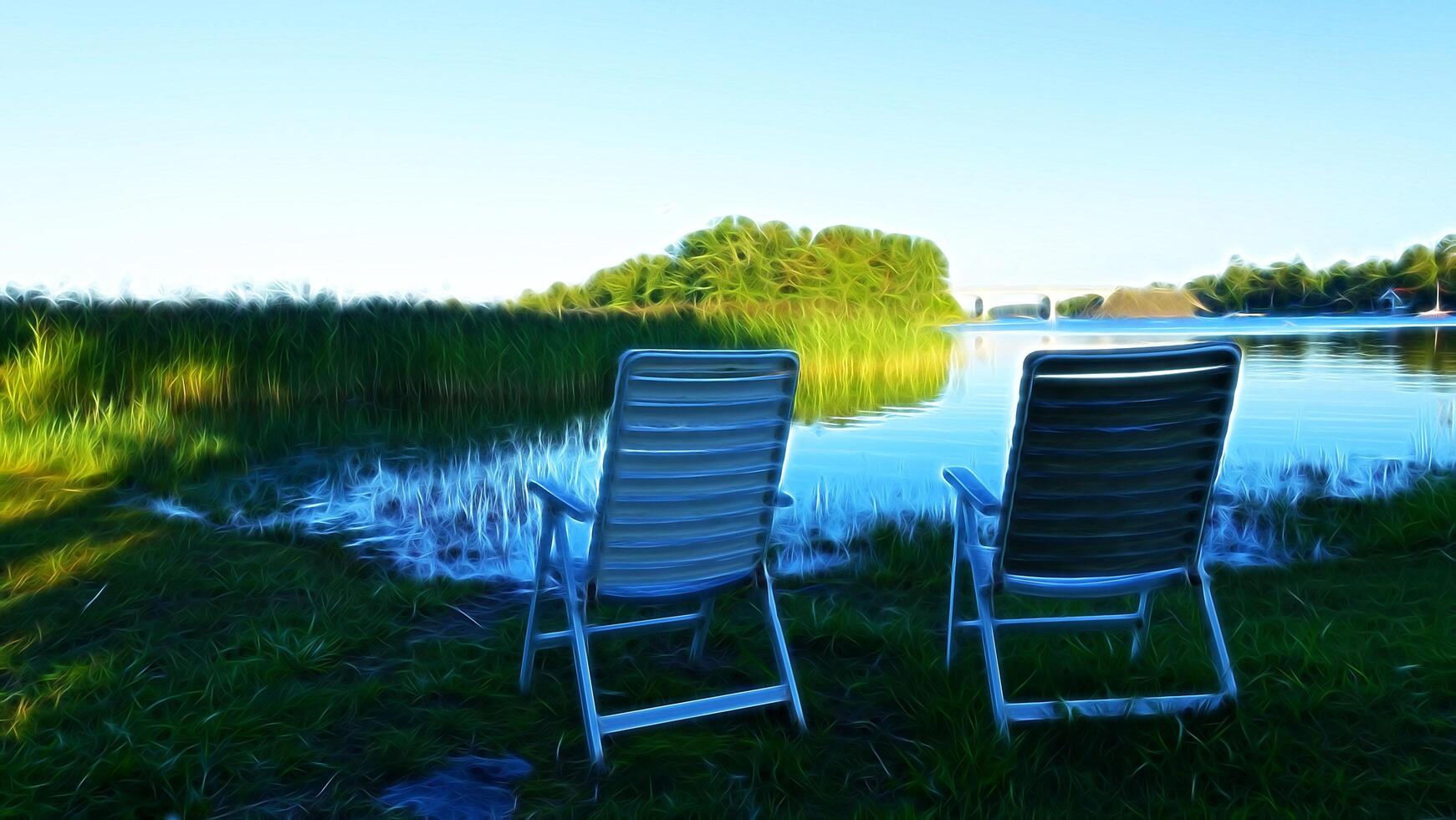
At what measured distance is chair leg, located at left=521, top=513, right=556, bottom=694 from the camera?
111 inches

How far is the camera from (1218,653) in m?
2.64

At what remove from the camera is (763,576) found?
9.20 feet

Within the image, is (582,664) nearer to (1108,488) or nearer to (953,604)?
(953,604)

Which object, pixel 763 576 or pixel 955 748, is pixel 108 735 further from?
pixel 955 748

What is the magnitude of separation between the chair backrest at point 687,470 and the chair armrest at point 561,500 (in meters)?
0.07

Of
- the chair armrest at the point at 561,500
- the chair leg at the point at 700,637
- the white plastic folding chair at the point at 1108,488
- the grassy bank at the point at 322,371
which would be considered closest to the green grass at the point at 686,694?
the chair leg at the point at 700,637

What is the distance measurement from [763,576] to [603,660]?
2.67 ft

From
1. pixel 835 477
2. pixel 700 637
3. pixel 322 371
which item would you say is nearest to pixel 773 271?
pixel 322 371

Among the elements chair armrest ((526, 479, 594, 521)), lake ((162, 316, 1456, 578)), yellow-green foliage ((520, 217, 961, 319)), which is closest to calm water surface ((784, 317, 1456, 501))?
lake ((162, 316, 1456, 578))

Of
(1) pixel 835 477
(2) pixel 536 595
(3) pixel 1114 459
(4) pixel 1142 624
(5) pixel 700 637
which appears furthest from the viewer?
(1) pixel 835 477

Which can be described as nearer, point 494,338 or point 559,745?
point 559,745

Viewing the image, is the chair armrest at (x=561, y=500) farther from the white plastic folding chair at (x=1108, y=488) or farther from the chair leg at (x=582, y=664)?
the white plastic folding chair at (x=1108, y=488)

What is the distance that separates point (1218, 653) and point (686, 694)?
147 cm

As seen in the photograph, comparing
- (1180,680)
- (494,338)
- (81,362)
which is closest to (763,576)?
(1180,680)
